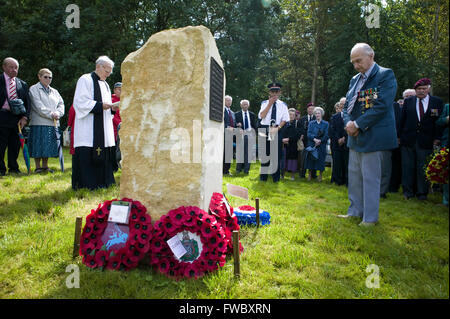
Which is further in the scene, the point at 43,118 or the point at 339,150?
the point at 339,150

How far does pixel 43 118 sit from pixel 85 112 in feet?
8.47

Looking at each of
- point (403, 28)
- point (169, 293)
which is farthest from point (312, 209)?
point (403, 28)

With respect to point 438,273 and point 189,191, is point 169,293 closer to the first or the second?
point 189,191

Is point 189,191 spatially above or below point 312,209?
above

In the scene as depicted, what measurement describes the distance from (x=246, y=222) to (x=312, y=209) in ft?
4.81

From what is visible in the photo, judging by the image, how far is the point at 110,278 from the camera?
230 cm

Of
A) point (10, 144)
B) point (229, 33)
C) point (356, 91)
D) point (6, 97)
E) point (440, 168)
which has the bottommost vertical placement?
point (440, 168)

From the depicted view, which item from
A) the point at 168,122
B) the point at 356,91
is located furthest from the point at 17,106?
the point at 356,91

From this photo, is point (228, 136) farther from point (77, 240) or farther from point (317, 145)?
point (77, 240)

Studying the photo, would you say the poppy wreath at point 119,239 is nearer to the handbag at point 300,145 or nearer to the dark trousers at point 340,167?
the dark trousers at point 340,167

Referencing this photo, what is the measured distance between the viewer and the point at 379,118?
358cm

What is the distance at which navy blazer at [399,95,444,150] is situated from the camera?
16.4 feet

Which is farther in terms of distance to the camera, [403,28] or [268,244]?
[403,28]

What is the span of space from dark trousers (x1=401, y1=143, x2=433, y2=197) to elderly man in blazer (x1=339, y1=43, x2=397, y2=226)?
2.16m
